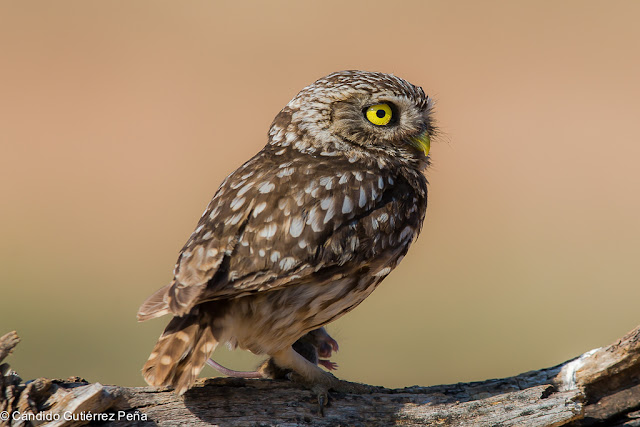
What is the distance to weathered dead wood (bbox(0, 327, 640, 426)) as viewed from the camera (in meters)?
2.93

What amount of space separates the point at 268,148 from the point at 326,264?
34.9 inches

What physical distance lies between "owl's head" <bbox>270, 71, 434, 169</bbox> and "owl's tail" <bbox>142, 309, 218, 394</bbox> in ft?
3.47

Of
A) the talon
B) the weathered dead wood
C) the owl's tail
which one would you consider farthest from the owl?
the talon

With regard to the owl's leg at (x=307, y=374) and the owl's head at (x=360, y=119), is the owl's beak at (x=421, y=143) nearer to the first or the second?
the owl's head at (x=360, y=119)

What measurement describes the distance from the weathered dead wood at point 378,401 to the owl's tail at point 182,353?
20 centimetres

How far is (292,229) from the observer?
318cm

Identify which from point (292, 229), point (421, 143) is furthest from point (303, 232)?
point (421, 143)

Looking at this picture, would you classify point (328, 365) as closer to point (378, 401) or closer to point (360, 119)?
point (378, 401)

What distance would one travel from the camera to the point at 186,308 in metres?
2.88

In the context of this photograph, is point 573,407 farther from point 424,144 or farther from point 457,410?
point 424,144

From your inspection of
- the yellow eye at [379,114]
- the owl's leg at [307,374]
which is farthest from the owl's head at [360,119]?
the owl's leg at [307,374]

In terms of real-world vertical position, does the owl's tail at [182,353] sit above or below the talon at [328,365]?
below

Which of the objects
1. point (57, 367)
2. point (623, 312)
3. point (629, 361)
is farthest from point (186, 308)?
point (623, 312)

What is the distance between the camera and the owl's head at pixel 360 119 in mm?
3744
